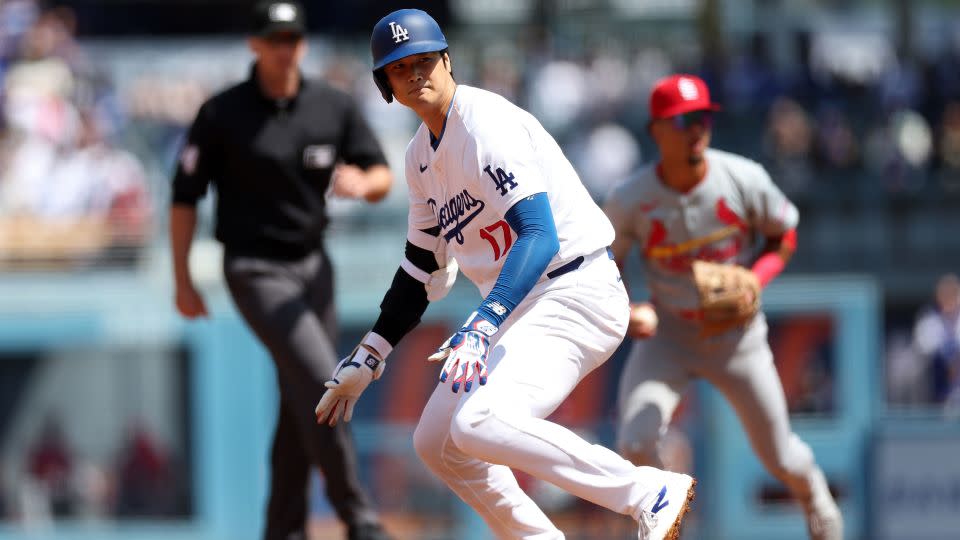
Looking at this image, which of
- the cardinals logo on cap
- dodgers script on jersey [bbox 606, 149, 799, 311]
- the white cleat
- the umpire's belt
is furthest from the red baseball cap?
the white cleat

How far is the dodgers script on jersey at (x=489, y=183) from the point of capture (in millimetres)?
5012

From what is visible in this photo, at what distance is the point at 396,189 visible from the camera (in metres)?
13.9

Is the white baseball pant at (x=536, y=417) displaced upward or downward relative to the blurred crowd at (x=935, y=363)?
upward

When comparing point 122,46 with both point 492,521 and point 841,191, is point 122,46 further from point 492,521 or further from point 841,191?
point 492,521

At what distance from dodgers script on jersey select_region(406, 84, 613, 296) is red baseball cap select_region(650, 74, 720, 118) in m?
1.09

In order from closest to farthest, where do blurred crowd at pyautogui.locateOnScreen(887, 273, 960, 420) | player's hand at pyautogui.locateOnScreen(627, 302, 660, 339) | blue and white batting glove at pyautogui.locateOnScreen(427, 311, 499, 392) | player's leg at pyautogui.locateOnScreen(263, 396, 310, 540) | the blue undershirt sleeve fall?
blue and white batting glove at pyautogui.locateOnScreen(427, 311, 499, 392) → the blue undershirt sleeve → player's hand at pyautogui.locateOnScreen(627, 302, 660, 339) → player's leg at pyautogui.locateOnScreen(263, 396, 310, 540) → blurred crowd at pyautogui.locateOnScreen(887, 273, 960, 420)

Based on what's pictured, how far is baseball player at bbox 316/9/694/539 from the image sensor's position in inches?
196

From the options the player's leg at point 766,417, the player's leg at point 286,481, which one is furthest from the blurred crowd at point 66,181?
the player's leg at point 766,417

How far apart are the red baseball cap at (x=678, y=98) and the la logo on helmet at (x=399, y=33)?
169 centimetres

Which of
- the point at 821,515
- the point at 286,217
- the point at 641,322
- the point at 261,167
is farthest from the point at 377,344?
the point at 821,515

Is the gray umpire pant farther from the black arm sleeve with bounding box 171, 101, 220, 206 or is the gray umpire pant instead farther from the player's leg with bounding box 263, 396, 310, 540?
the black arm sleeve with bounding box 171, 101, 220, 206

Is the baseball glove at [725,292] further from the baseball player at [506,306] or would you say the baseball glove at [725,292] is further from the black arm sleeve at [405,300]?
the black arm sleeve at [405,300]

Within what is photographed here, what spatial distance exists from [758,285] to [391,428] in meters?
6.34

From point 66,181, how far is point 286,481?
24.9 feet
